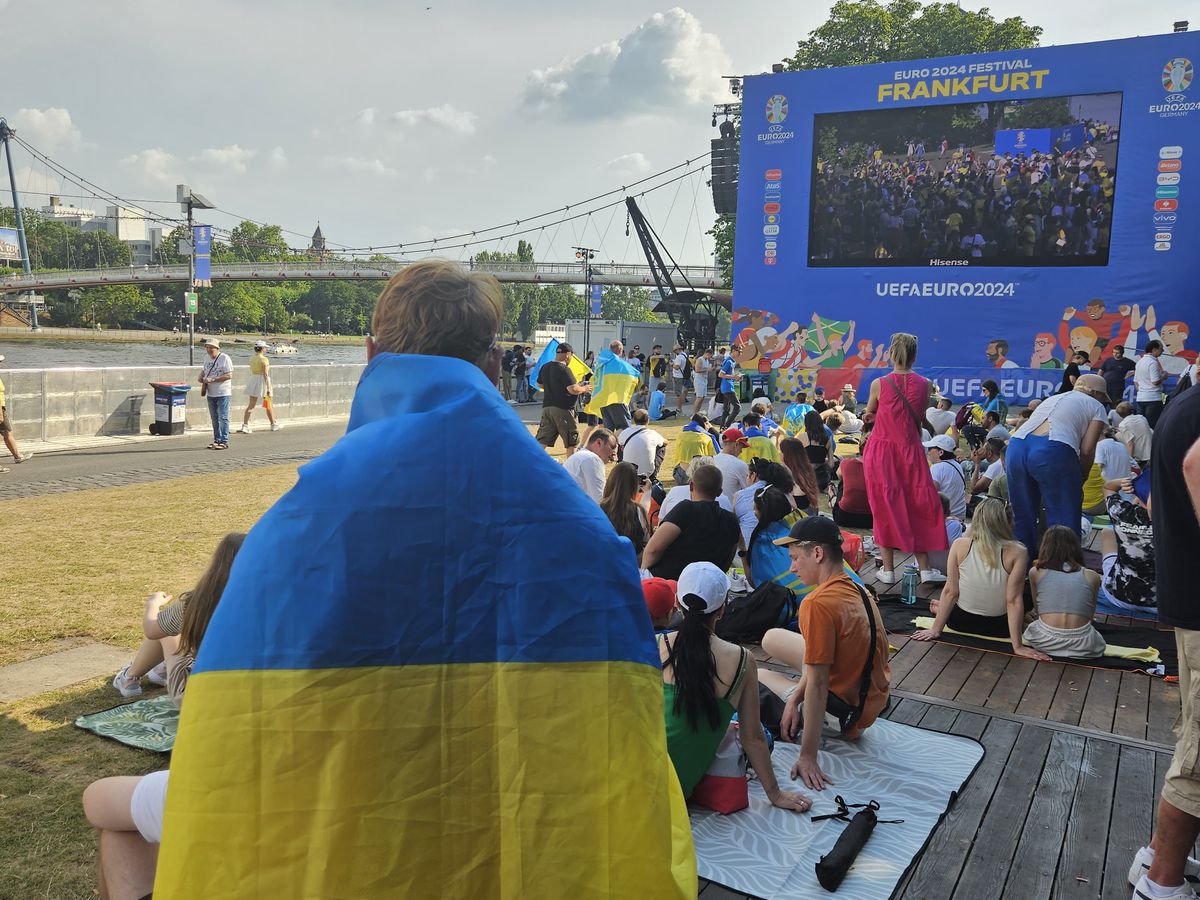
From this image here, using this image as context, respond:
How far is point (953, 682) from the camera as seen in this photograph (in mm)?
5426

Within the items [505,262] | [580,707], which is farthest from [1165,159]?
[505,262]

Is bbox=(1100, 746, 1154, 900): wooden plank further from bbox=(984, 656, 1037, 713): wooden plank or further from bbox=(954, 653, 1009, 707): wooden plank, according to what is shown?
bbox=(954, 653, 1009, 707): wooden plank

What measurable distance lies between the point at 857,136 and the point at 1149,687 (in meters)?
18.6

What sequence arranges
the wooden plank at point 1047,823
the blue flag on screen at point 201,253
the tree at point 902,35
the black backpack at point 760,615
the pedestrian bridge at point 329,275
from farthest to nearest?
1. the pedestrian bridge at point 329,275
2. the tree at point 902,35
3. the blue flag on screen at point 201,253
4. the black backpack at point 760,615
5. the wooden plank at point 1047,823

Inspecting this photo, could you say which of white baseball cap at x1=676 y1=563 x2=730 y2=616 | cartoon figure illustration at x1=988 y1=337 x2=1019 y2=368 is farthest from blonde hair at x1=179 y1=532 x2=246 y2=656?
cartoon figure illustration at x1=988 y1=337 x2=1019 y2=368

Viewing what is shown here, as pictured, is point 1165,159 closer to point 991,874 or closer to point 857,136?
point 857,136

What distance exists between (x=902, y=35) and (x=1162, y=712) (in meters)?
40.7

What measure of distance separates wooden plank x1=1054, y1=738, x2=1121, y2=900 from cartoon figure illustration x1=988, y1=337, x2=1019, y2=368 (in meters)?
17.0

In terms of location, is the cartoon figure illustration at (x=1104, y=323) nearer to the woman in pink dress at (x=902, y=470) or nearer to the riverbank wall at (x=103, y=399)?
the woman in pink dress at (x=902, y=470)

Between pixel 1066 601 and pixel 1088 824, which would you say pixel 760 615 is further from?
pixel 1088 824

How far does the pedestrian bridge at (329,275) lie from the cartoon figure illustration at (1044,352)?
132ft

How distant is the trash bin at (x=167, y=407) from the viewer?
15688mm

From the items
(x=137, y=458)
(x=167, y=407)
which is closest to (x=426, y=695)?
(x=137, y=458)

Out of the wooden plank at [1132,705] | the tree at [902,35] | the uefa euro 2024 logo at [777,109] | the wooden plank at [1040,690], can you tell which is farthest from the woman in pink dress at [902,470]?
the tree at [902,35]
